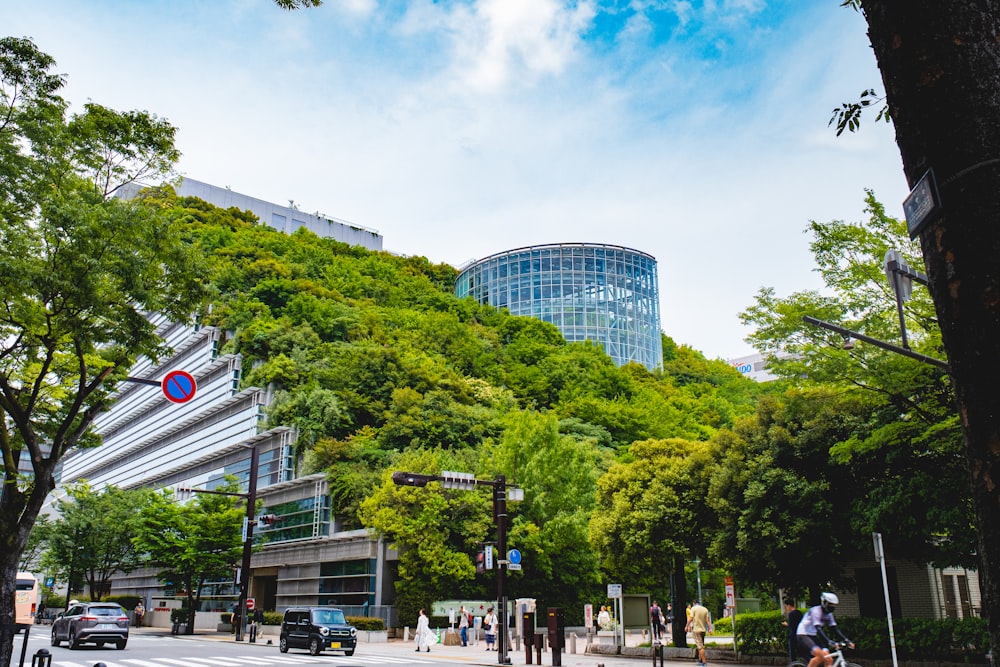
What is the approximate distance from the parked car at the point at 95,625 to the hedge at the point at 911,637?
21846 millimetres

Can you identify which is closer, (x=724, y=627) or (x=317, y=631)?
(x=317, y=631)

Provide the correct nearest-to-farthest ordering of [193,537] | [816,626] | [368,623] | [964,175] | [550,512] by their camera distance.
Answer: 1. [964,175]
2. [816,626]
3. [550,512]
4. [368,623]
5. [193,537]

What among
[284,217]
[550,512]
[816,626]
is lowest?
[816,626]

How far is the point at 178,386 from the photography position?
1450 centimetres

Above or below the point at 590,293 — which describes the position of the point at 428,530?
below

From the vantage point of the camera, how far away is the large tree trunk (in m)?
2.63

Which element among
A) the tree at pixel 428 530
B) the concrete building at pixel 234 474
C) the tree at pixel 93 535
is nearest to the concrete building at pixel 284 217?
the concrete building at pixel 234 474

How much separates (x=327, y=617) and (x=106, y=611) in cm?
827

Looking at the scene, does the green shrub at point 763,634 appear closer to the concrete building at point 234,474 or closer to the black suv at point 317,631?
the black suv at point 317,631

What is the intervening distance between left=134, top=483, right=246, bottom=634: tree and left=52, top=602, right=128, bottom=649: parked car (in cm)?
1190

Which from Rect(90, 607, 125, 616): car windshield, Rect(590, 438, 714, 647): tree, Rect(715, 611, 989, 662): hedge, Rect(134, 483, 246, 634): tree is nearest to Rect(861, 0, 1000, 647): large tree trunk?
Rect(715, 611, 989, 662): hedge

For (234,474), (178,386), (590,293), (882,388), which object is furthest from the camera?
(590,293)

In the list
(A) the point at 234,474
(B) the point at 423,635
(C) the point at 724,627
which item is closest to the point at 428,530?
(B) the point at 423,635

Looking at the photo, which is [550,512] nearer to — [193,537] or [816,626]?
[193,537]
